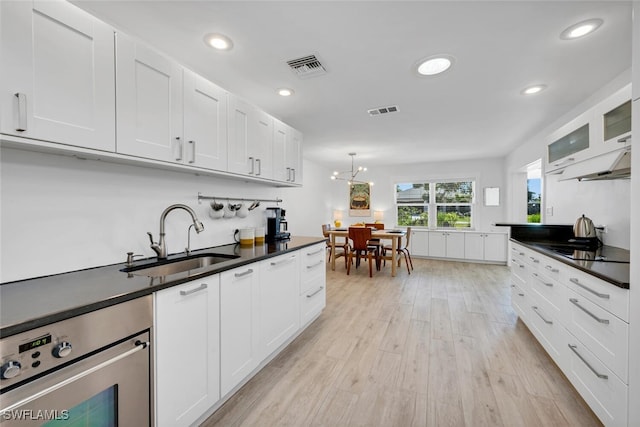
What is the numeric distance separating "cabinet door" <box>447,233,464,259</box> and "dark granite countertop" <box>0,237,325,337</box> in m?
6.07

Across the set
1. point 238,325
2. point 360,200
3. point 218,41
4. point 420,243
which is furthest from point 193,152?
point 360,200

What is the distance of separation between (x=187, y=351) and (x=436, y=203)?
22.0 feet

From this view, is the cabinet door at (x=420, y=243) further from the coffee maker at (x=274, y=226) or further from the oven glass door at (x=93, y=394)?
the oven glass door at (x=93, y=394)

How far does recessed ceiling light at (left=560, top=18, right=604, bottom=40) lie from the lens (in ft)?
5.33

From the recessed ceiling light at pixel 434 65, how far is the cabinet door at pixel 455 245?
4912 millimetres

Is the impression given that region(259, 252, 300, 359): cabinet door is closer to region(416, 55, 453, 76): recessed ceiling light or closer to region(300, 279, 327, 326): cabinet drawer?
region(300, 279, 327, 326): cabinet drawer

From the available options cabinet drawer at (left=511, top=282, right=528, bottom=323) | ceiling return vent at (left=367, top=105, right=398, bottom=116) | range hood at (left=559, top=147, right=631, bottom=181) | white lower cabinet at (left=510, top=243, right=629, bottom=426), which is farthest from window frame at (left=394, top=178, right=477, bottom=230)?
white lower cabinet at (left=510, top=243, right=629, bottom=426)

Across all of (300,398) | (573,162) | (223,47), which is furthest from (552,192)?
(223,47)

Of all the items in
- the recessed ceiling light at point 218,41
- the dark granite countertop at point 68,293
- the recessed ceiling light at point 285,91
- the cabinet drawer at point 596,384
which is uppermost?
the recessed ceiling light at point 285,91

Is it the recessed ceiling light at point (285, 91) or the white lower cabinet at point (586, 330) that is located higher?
the recessed ceiling light at point (285, 91)

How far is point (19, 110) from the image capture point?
1.01 meters

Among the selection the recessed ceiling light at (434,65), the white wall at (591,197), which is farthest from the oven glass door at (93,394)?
the white wall at (591,197)

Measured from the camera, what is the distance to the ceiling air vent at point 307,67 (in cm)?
204

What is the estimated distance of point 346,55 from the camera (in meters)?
1.98
